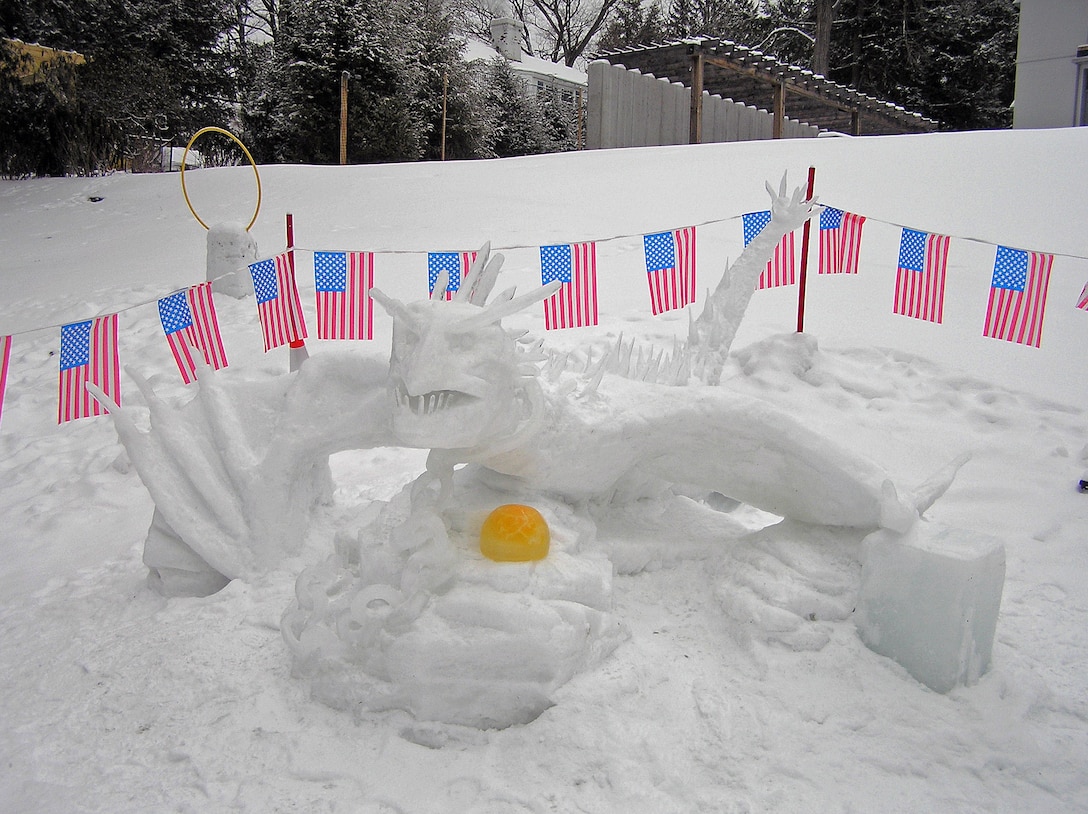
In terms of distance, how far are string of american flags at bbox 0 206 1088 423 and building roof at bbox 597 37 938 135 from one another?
6614 mm

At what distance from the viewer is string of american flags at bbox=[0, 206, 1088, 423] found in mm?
3469

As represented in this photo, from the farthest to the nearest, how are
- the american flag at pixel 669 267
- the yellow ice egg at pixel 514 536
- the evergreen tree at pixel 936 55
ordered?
the evergreen tree at pixel 936 55 → the american flag at pixel 669 267 → the yellow ice egg at pixel 514 536

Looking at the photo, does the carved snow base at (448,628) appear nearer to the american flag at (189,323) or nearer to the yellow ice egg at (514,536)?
the yellow ice egg at (514,536)

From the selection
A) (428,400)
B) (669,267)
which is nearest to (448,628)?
(428,400)

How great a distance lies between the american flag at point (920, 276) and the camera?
4289 mm

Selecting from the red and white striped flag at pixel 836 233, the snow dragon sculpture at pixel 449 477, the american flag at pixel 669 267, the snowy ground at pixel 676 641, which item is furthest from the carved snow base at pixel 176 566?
the red and white striped flag at pixel 836 233

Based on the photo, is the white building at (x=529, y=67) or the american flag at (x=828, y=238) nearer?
the american flag at (x=828, y=238)

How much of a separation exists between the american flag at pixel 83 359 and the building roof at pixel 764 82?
9.09m

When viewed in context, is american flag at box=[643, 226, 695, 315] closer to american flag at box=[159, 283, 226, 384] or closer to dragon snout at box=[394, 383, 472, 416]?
american flag at box=[159, 283, 226, 384]

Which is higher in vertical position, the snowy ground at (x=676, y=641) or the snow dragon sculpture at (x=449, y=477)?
the snow dragon sculpture at (x=449, y=477)

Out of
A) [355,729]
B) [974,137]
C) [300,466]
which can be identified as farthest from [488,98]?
[355,729]

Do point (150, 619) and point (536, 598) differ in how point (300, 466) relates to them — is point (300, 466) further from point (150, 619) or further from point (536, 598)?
point (536, 598)

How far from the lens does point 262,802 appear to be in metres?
1.85

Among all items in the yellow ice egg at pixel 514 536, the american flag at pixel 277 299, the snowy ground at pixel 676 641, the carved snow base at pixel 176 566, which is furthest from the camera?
the american flag at pixel 277 299
